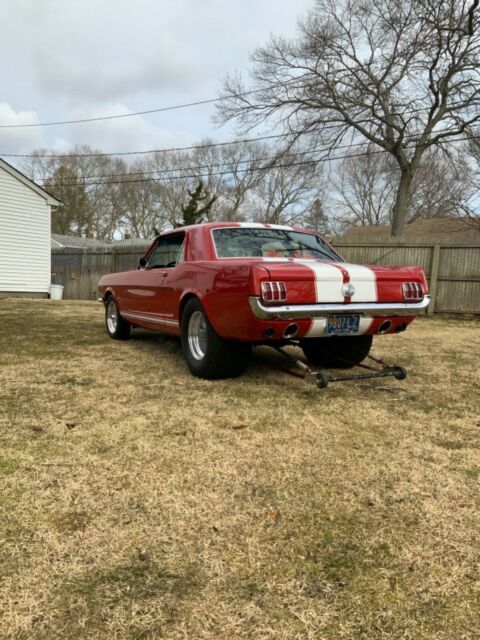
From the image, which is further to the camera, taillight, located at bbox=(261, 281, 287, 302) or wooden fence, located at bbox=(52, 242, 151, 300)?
wooden fence, located at bbox=(52, 242, 151, 300)

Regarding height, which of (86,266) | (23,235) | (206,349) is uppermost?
(23,235)

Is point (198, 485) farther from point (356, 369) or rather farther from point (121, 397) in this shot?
point (356, 369)

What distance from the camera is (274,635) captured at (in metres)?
1.45

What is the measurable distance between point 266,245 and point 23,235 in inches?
587

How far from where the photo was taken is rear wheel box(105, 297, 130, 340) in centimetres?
681

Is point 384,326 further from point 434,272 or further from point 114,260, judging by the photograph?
point 114,260

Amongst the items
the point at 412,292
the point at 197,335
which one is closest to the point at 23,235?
the point at 197,335

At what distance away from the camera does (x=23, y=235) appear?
17.2 metres

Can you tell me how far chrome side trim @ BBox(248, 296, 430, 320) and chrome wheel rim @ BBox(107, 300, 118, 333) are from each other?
3907mm

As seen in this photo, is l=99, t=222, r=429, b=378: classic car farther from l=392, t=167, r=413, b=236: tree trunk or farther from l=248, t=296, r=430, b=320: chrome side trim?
l=392, t=167, r=413, b=236: tree trunk

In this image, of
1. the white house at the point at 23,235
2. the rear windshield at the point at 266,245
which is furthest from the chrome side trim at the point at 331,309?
the white house at the point at 23,235

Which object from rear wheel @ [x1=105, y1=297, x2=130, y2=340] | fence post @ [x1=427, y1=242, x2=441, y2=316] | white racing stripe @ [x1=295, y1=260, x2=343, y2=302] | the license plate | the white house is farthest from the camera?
the white house

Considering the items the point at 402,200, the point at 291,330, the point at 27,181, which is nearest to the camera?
the point at 291,330

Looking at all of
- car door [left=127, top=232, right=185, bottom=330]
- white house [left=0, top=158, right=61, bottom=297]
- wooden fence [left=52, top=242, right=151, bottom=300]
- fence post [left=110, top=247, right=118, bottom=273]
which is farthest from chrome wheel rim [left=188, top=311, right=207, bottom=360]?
white house [left=0, top=158, right=61, bottom=297]
